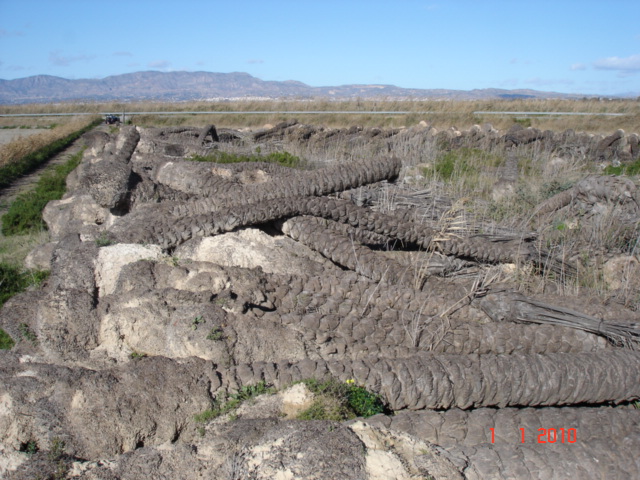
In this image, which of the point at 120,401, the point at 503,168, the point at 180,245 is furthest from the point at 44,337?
the point at 503,168

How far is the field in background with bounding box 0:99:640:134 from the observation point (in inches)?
1040

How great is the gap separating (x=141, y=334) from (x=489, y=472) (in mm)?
2424

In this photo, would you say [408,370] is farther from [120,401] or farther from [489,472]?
[120,401]

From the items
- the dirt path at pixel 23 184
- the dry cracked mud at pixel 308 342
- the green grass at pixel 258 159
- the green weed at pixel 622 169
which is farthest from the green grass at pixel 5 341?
A: the green weed at pixel 622 169

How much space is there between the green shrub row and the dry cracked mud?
897 cm

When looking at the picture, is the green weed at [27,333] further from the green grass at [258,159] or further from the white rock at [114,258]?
the green grass at [258,159]

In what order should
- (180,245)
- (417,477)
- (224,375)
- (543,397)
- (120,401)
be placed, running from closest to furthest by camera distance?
(417,477)
(120,401)
(224,375)
(543,397)
(180,245)

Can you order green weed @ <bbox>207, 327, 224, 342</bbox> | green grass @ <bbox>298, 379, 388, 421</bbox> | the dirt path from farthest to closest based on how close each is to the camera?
the dirt path → green weed @ <bbox>207, 327, 224, 342</bbox> → green grass @ <bbox>298, 379, 388, 421</bbox>

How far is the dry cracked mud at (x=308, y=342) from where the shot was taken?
271cm

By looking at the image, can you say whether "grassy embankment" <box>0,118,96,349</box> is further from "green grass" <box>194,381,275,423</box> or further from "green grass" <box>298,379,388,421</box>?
"green grass" <box>298,379,388,421</box>

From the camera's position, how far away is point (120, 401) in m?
3.00

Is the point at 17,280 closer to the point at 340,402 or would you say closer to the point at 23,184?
the point at 340,402

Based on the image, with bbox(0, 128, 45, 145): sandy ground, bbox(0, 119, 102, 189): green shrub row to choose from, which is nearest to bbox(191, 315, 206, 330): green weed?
bbox(0, 119, 102, 189): green shrub row

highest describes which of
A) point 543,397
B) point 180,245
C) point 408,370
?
point 180,245
